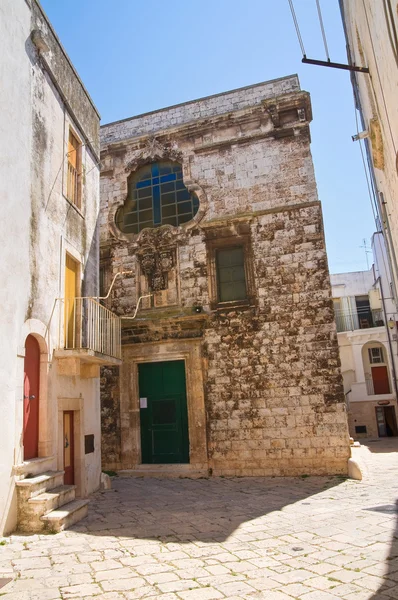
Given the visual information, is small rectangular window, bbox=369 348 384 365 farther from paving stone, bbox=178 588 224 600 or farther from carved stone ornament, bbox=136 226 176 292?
paving stone, bbox=178 588 224 600

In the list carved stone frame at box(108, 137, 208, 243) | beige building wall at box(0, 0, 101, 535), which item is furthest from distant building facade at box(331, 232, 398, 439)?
beige building wall at box(0, 0, 101, 535)

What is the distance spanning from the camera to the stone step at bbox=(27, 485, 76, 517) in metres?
5.75

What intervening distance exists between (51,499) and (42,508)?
0.22 metres

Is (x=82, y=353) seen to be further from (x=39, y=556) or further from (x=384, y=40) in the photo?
(x=384, y=40)

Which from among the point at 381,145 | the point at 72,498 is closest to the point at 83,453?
the point at 72,498

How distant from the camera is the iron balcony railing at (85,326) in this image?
796 centimetres

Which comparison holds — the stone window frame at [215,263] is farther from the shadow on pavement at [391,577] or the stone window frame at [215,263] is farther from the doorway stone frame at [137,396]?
the shadow on pavement at [391,577]

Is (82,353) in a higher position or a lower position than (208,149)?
lower

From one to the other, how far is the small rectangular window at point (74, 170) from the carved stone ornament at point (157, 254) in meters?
3.17

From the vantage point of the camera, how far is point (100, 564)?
4512 millimetres

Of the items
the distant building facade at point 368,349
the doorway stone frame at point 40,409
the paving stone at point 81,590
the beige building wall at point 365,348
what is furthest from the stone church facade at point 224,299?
the beige building wall at point 365,348

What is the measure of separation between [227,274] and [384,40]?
721cm

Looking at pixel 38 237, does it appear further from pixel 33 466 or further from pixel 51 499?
pixel 51 499

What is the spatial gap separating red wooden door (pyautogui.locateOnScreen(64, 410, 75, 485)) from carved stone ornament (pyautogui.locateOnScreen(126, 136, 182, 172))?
7774 millimetres
